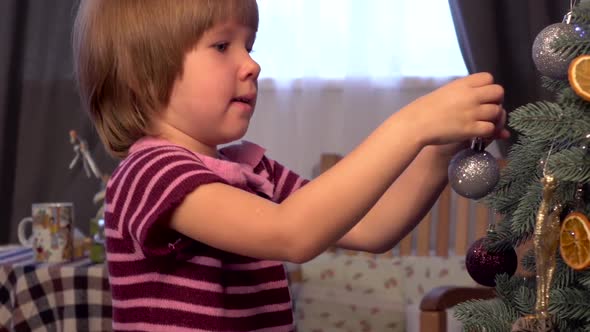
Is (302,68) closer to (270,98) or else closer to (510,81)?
(270,98)

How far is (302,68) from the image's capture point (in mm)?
2625

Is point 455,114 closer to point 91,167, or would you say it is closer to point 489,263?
point 489,263

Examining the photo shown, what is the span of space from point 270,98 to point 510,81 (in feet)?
2.44

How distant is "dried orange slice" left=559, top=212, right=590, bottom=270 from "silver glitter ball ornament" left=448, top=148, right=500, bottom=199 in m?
0.09

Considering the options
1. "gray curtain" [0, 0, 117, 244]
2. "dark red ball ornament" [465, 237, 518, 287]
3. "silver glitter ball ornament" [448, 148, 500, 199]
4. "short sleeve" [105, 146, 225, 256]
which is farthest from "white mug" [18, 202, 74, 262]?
"silver glitter ball ornament" [448, 148, 500, 199]

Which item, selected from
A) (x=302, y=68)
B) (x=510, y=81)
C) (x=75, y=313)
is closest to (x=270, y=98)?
(x=302, y=68)

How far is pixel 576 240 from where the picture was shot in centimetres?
79

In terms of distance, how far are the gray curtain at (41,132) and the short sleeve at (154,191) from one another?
5.76 ft

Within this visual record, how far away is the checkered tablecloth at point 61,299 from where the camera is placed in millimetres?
1864

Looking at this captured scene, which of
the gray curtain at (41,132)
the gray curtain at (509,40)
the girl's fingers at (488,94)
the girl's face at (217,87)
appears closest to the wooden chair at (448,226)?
the gray curtain at (509,40)

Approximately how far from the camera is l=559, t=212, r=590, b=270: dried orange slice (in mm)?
772

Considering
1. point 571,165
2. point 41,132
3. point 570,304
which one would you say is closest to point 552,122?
point 571,165

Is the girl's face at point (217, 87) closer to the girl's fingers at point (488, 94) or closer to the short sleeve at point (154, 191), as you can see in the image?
the short sleeve at point (154, 191)

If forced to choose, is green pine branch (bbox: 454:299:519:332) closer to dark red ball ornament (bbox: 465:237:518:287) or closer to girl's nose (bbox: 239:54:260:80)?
dark red ball ornament (bbox: 465:237:518:287)
